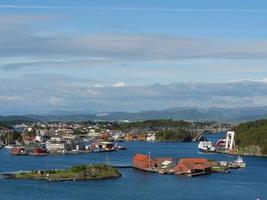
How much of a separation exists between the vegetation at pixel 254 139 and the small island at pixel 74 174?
60.2 ft

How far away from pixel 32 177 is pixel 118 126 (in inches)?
2526

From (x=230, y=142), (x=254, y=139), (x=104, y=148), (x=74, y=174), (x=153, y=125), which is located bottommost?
(x=74, y=174)

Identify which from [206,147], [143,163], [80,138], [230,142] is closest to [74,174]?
[143,163]

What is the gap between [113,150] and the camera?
53.1 metres

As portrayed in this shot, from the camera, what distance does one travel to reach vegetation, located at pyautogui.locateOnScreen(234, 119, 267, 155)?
1886 inches


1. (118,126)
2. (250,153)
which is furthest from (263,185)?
(118,126)

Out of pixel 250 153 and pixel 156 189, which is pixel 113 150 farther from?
pixel 156 189

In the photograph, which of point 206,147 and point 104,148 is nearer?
point 206,147

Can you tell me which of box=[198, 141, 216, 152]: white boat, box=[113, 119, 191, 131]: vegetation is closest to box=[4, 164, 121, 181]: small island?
box=[198, 141, 216, 152]: white boat

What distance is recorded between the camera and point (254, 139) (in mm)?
49062

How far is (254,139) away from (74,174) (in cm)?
2126

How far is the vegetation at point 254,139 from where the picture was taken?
47897 mm

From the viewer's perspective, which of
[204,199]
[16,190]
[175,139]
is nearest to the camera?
[204,199]

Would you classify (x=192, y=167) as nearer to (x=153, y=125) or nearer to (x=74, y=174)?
(x=74, y=174)
